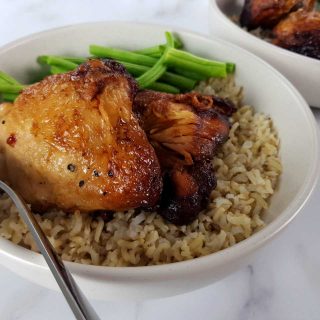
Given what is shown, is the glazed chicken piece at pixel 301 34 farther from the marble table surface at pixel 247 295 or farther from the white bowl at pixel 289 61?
the marble table surface at pixel 247 295

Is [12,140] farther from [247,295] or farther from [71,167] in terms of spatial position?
[247,295]

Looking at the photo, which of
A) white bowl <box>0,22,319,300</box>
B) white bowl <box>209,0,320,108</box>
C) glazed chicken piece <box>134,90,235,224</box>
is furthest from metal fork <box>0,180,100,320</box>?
white bowl <box>209,0,320,108</box>

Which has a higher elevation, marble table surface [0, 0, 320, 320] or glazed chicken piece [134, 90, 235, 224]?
glazed chicken piece [134, 90, 235, 224]

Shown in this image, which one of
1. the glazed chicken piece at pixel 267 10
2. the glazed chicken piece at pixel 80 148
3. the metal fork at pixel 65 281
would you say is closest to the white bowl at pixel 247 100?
the metal fork at pixel 65 281


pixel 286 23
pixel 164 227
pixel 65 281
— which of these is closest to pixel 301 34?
pixel 286 23

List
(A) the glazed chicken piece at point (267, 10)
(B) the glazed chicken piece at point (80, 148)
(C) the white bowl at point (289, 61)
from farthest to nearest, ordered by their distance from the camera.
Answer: (A) the glazed chicken piece at point (267, 10) < (C) the white bowl at point (289, 61) < (B) the glazed chicken piece at point (80, 148)

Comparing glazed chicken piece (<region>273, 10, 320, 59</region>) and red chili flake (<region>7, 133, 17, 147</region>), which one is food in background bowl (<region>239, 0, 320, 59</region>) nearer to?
glazed chicken piece (<region>273, 10, 320, 59</region>)
